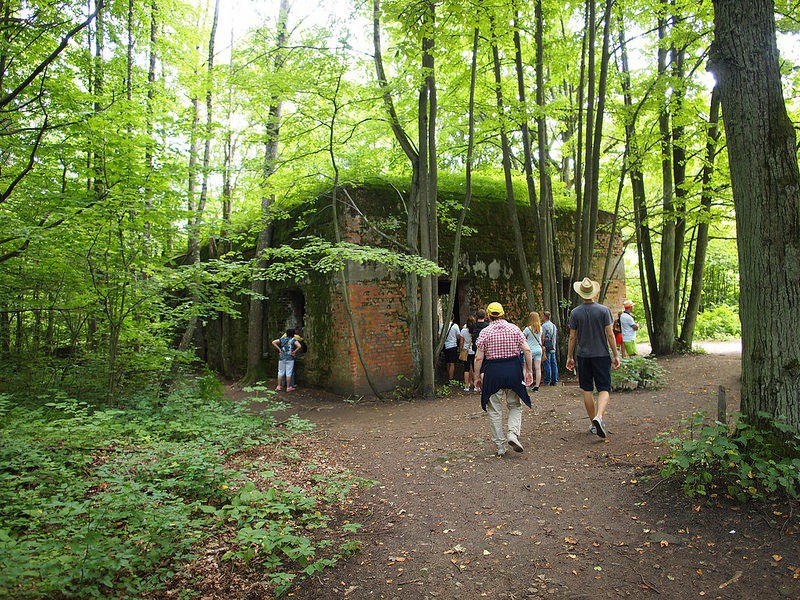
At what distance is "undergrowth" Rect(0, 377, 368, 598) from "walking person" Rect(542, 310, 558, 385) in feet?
18.4

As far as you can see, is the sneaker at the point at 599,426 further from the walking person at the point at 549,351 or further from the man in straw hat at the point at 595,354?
the walking person at the point at 549,351

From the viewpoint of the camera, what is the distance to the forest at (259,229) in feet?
11.6

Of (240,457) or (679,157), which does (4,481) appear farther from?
(679,157)

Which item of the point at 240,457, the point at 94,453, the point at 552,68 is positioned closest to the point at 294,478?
the point at 240,457

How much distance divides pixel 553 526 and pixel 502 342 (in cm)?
208

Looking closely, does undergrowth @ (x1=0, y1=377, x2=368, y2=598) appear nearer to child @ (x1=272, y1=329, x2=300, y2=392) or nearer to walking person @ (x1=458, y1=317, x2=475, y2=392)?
child @ (x1=272, y1=329, x2=300, y2=392)

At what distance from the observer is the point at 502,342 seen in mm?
5395

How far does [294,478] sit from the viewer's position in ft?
16.6

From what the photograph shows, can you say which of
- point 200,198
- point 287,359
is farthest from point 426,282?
point 200,198

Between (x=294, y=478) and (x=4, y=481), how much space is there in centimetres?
241

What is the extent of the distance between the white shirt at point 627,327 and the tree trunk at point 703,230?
2555 mm

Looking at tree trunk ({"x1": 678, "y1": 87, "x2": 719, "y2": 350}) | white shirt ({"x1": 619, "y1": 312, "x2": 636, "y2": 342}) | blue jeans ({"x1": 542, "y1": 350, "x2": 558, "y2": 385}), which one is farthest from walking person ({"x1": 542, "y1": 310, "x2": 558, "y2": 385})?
tree trunk ({"x1": 678, "y1": 87, "x2": 719, "y2": 350})

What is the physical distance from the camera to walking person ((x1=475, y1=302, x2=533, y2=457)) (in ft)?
17.5

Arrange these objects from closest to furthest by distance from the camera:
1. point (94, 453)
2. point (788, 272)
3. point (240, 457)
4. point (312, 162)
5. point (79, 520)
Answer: point (79, 520)
point (788, 272)
point (94, 453)
point (240, 457)
point (312, 162)
